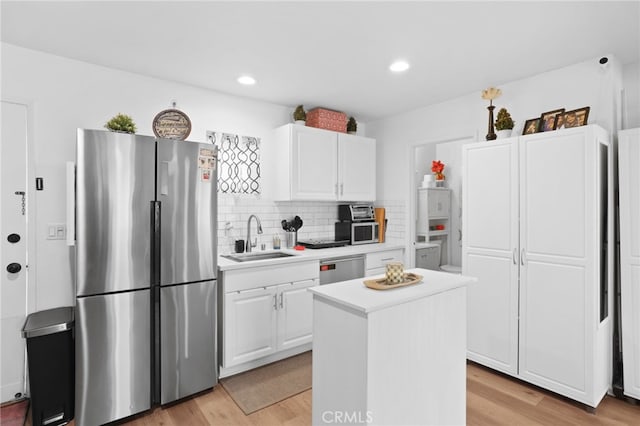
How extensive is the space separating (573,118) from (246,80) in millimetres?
2742

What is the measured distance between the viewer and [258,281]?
2.93 m

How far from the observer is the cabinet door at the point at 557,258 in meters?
2.36

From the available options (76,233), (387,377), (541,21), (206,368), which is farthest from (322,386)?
(541,21)

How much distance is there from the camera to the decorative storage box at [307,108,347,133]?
12.5 feet

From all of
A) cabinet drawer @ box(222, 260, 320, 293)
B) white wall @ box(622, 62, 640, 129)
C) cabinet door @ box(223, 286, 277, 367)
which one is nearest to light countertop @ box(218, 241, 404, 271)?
cabinet drawer @ box(222, 260, 320, 293)

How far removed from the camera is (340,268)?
3586mm

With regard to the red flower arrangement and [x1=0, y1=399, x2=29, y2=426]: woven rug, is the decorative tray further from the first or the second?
the red flower arrangement

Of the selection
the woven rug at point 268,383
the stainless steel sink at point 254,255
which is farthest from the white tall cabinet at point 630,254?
the stainless steel sink at point 254,255

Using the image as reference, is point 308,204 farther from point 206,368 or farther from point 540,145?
point 540,145

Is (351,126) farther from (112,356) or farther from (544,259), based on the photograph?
(112,356)

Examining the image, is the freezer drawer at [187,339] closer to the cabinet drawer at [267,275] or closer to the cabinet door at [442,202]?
the cabinet drawer at [267,275]

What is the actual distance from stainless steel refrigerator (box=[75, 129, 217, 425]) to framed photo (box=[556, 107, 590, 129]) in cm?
281

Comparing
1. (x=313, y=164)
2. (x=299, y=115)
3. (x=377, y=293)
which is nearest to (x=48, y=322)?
(x=377, y=293)

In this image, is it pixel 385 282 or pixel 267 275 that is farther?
pixel 267 275
